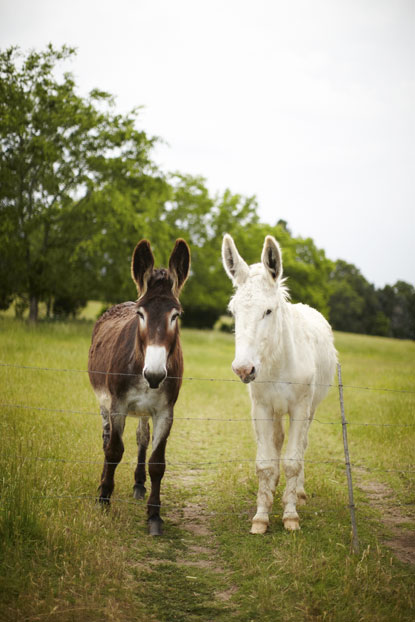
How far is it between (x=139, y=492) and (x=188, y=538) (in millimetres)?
1050

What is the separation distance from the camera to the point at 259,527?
4.57 metres

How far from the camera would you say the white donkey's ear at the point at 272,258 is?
14.1 feet

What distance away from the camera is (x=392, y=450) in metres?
7.60

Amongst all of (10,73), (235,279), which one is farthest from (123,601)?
(10,73)

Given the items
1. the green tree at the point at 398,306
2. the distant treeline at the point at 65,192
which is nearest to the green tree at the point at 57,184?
the distant treeline at the point at 65,192

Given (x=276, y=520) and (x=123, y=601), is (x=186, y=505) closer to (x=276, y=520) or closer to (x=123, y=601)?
(x=276, y=520)

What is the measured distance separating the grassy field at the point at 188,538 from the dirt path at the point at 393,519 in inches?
1.7

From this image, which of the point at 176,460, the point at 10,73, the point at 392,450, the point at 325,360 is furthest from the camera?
the point at 10,73

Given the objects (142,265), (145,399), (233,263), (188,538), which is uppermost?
(233,263)

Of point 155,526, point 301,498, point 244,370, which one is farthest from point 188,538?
point 244,370

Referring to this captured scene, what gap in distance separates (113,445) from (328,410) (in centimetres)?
797

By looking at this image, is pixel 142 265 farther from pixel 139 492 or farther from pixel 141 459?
pixel 139 492

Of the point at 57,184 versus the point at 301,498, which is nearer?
the point at 301,498

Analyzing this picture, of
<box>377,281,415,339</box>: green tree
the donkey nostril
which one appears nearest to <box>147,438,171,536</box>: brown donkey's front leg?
the donkey nostril
